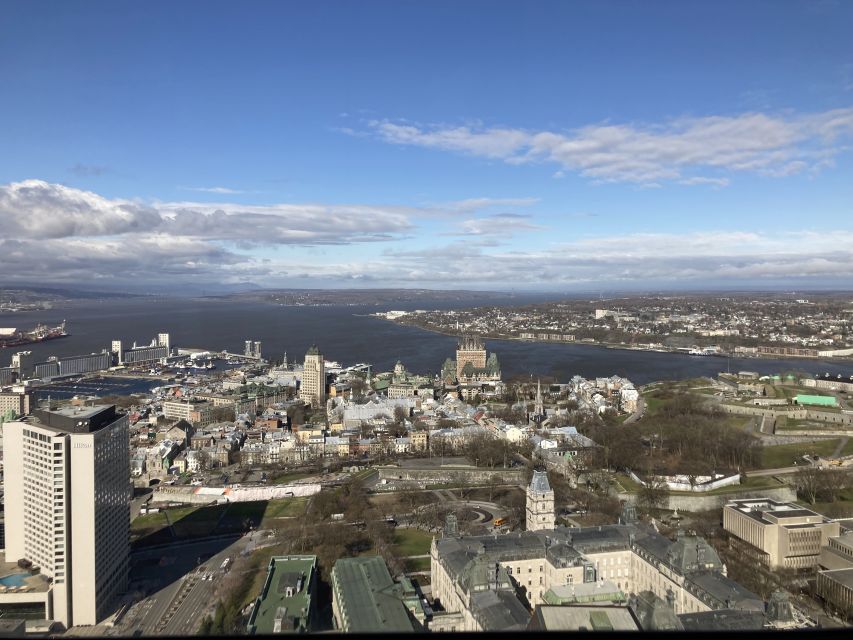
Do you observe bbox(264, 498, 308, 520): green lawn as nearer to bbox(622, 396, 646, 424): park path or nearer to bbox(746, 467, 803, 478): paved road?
bbox(746, 467, 803, 478): paved road

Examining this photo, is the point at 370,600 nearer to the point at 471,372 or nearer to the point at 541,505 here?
the point at 541,505

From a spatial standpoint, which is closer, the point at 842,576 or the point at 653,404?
the point at 842,576

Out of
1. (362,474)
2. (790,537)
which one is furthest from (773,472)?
(362,474)

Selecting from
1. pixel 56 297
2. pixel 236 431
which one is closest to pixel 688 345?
pixel 236 431

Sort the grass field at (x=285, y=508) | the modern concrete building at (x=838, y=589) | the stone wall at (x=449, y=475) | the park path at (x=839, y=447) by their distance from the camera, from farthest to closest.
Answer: the park path at (x=839, y=447)
the stone wall at (x=449, y=475)
the grass field at (x=285, y=508)
the modern concrete building at (x=838, y=589)

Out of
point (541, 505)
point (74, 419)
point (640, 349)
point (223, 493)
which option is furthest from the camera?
point (640, 349)

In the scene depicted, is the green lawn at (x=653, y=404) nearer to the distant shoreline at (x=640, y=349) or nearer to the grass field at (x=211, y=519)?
the grass field at (x=211, y=519)

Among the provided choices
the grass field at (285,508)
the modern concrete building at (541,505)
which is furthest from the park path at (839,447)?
the grass field at (285,508)
